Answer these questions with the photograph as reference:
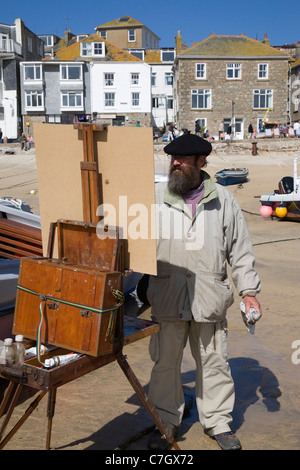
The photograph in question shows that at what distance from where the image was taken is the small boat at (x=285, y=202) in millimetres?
15500

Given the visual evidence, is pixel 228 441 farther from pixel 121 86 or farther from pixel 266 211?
pixel 121 86

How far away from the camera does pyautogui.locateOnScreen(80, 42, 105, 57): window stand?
53.1 m

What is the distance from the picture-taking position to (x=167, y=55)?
59.2 metres

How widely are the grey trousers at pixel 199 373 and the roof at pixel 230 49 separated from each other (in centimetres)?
4699

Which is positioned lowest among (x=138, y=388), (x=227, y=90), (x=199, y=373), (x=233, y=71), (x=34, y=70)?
(x=199, y=373)

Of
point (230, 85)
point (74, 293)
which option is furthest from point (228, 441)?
point (230, 85)

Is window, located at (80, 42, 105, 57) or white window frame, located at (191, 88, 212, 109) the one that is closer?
white window frame, located at (191, 88, 212, 109)

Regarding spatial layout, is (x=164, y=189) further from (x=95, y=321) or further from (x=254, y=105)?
(x=254, y=105)

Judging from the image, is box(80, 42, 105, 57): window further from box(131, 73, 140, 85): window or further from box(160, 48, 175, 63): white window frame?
box(160, 48, 175, 63): white window frame

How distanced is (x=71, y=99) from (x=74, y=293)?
5094cm

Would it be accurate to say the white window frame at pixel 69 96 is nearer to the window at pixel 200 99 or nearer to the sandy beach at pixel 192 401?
Answer: the window at pixel 200 99

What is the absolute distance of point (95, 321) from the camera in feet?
9.66

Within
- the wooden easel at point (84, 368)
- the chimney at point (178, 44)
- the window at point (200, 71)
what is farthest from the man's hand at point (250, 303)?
the chimney at point (178, 44)

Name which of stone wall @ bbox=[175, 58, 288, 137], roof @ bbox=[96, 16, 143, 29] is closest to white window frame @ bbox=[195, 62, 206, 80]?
stone wall @ bbox=[175, 58, 288, 137]
